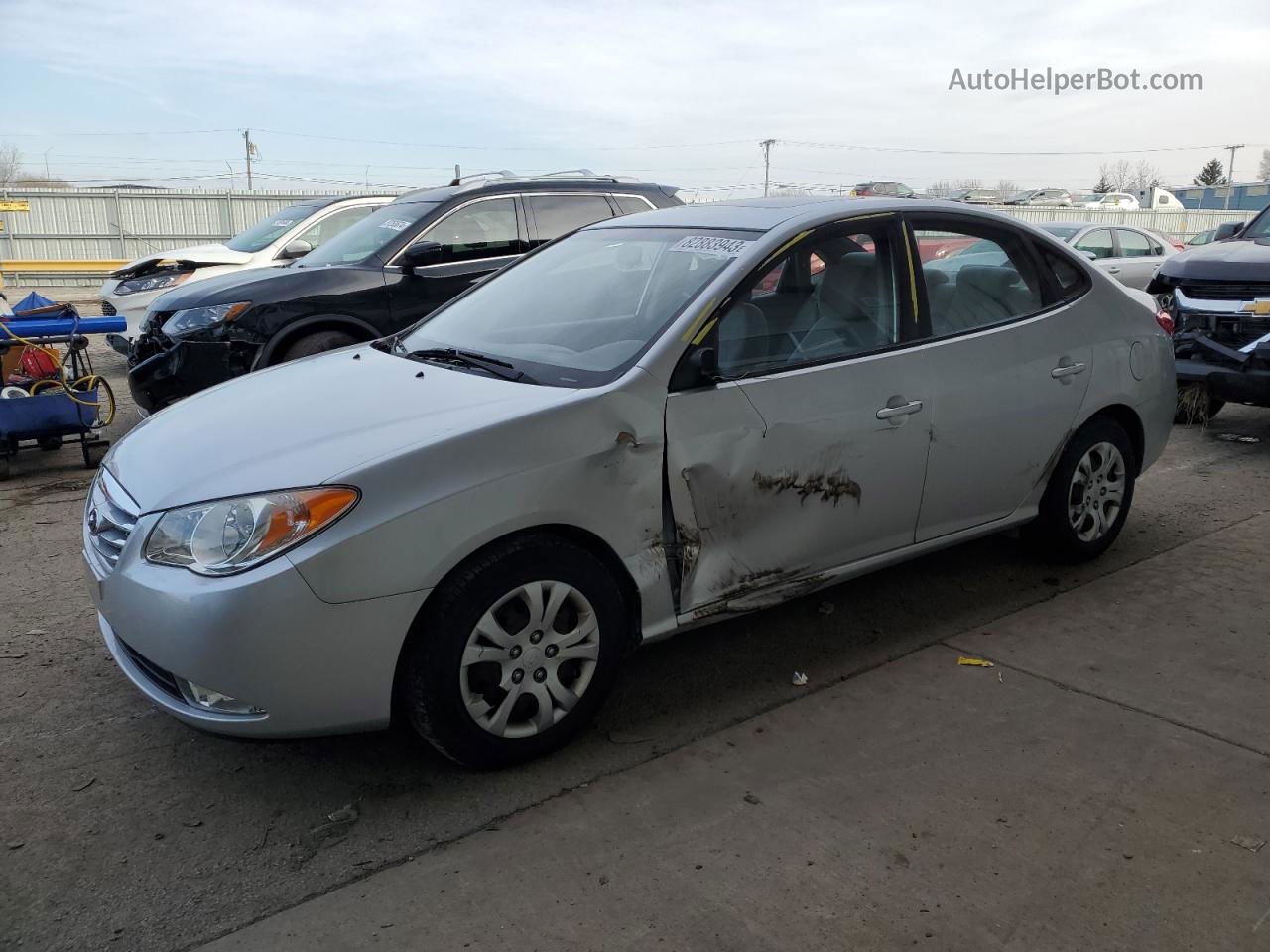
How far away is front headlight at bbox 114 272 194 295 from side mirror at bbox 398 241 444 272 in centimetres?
475

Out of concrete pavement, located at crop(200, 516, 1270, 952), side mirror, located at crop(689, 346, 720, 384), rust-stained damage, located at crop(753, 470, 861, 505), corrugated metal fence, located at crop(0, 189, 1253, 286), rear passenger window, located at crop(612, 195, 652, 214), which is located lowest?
concrete pavement, located at crop(200, 516, 1270, 952)

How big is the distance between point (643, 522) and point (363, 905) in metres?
1.35

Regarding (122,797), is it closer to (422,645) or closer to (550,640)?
(422,645)

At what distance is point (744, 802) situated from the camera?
3.05 m

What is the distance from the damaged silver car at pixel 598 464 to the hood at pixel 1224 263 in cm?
313

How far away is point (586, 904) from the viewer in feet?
8.57

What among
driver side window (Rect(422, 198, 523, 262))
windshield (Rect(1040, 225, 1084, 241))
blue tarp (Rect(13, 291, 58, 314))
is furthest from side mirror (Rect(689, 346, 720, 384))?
windshield (Rect(1040, 225, 1084, 241))

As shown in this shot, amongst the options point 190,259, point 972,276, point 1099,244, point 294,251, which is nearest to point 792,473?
point 972,276

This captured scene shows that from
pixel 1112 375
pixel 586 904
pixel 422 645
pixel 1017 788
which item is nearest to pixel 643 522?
pixel 422 645

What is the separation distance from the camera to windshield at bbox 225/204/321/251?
1173 centimetres

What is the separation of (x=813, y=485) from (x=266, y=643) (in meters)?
1.89

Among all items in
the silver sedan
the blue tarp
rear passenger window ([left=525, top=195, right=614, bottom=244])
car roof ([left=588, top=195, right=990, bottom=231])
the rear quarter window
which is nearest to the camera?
car roof ([left=588, top=195, right=990, bottom=231])

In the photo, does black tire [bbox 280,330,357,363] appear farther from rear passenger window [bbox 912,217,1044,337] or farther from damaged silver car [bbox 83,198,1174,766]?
rear passenger window [bbox 912,217,1044,337]

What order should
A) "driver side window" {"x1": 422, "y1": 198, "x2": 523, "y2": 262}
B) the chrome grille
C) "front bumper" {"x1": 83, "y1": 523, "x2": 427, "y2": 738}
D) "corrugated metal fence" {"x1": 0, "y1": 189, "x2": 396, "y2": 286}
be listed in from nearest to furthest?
"front bumper" {"x1": 83, "y1": 523, "x2": 427, "y2": 738}
the chrome grille
"driver side window" {"x1": 422, "y1": 198, "x2": 523, "y2": 262}
"corrugated metal fence" {"x1": 0, "y1": 189, "x2": 396, "y2": 286}
